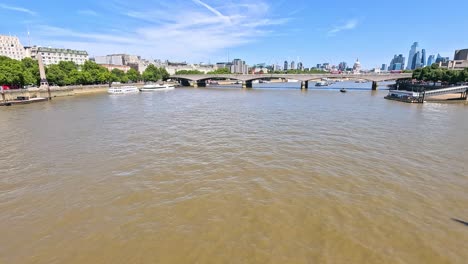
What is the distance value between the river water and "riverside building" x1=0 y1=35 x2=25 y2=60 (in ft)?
414

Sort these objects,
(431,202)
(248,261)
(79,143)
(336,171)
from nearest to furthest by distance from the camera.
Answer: (248,261) → (431,202) → (336,171) → (79,143)

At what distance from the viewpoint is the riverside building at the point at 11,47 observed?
337 ft

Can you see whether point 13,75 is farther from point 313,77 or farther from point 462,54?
point 462,54

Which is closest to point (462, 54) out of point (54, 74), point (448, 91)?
point (448, 91)

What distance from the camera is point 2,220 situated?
623 centimetres

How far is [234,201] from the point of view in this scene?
23.2ft

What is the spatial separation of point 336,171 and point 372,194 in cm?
188

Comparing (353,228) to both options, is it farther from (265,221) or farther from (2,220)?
(2,220)

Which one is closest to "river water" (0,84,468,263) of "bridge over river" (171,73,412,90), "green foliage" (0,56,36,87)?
"green foliage" (0,56,36,87)

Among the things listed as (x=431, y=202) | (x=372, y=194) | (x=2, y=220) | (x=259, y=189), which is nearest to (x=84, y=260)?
→ (x=2, y=220)

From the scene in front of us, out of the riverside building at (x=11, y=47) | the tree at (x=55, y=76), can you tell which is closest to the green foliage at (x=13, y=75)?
the tree at (x=55, y=76)

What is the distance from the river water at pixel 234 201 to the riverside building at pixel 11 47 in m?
126

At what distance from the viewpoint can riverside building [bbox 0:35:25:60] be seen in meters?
103

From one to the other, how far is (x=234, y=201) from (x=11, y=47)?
141818mm
